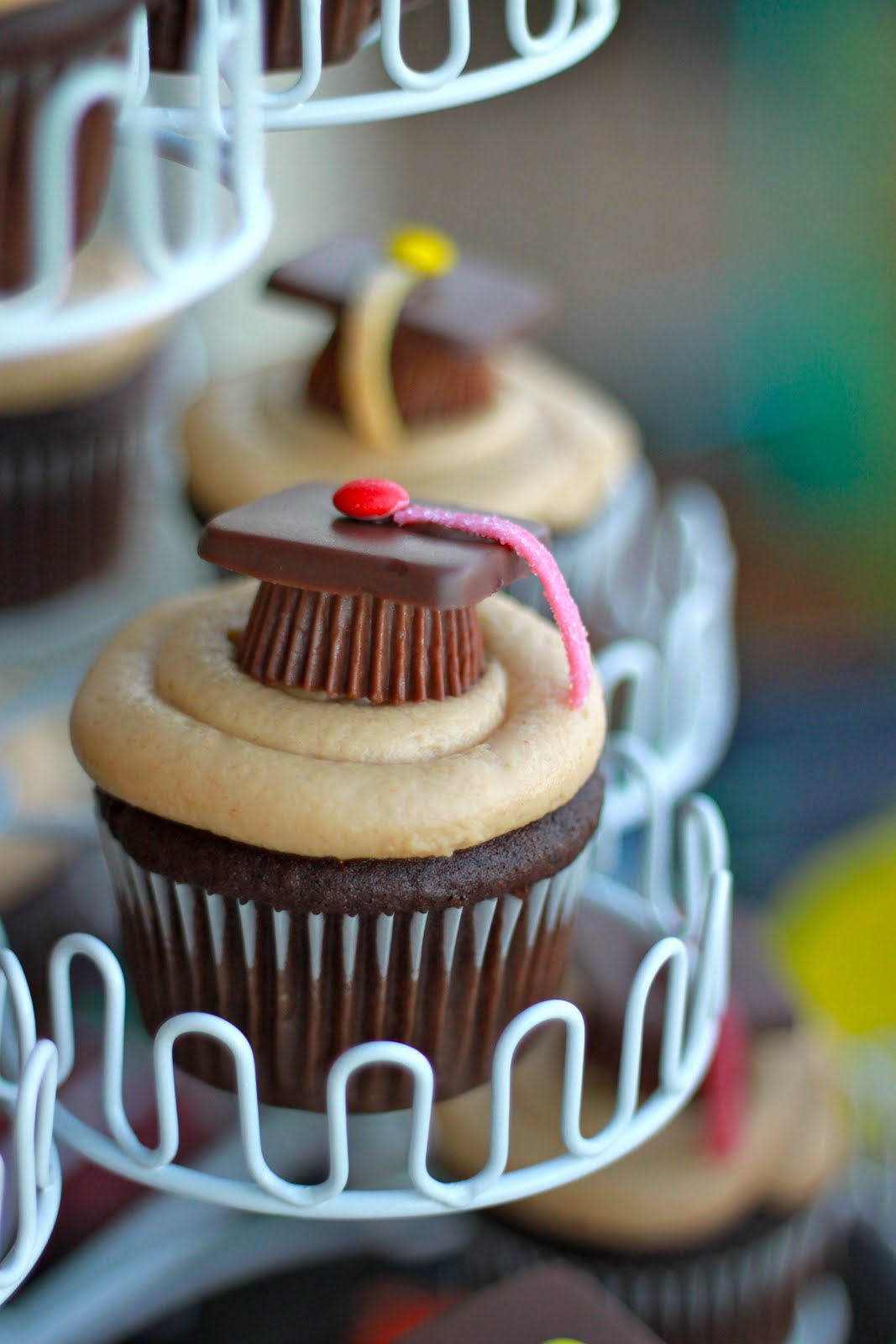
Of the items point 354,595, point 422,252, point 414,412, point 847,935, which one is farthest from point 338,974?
point 847,935

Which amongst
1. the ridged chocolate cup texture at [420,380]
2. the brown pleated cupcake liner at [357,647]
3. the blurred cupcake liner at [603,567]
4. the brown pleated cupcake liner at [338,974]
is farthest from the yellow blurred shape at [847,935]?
the brown pleated cupcake liner at [357,647]

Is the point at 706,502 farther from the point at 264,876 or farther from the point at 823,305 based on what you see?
the point at 264,876

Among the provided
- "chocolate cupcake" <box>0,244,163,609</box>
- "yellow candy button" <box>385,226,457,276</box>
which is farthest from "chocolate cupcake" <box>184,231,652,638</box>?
"chocolate cupcake" <box>0,244,163,609</box>

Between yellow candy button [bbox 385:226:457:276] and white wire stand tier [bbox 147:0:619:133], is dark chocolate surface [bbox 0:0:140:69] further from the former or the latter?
yellow candy button [bbox 385:226:457:276]

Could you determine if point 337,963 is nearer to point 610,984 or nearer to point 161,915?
point 161,915

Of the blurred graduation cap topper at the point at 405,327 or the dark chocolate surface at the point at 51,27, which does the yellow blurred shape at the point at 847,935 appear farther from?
the dark chocolate surface at the point at 51,27

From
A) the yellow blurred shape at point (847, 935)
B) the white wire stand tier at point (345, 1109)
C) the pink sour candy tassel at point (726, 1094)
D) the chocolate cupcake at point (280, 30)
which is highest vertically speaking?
the chocolate cupcake at point (280, 30)

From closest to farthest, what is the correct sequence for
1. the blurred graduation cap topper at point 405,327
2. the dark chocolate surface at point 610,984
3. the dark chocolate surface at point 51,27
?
the dark chocolate surface at point 51,27, the dark chocolate surface at point 610,984, the blurred graduation cap topper at point 405,327
